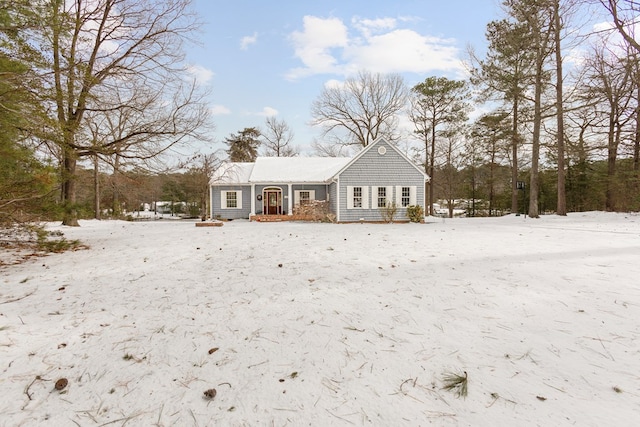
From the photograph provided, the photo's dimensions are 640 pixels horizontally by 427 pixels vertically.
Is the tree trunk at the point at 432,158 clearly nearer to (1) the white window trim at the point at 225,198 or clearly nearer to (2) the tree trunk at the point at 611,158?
(2) the tree trunk at the point at 611,158

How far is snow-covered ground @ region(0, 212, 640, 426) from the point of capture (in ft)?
6.29

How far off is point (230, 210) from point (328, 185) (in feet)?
22.5

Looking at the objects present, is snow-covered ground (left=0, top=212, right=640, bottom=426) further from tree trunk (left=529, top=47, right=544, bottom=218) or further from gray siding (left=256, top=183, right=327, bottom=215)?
gray siding (left=256, top=183, right=327, bottom=215)

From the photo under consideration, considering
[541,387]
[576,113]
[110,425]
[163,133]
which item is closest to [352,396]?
[541,387]

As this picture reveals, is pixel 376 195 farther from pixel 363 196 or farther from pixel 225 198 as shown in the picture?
pixel 225 198

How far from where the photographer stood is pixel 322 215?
1730cm

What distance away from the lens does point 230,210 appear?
20.3 metres

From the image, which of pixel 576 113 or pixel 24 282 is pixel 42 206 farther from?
pixel 576 113

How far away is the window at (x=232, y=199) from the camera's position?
66.8 ft

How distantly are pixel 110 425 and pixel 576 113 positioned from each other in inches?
945

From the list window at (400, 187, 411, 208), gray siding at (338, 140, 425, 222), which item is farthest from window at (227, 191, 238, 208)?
window at (400, 187, 411, 208)

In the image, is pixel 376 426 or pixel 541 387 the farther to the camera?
pixel 541 387

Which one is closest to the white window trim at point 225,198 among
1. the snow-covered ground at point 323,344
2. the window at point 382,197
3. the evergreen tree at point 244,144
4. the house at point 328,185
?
the house at point 328,185

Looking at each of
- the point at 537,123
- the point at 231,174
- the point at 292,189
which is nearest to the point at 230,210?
the point at 231,174
